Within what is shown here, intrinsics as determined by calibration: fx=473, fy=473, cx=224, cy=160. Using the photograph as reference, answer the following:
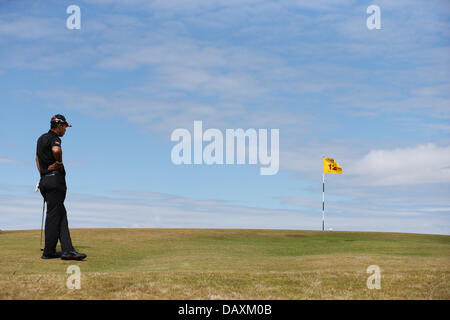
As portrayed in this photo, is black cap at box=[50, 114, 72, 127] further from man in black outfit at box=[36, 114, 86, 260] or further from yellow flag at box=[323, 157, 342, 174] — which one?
yellow flag at box=[323, 157, 342, 174]

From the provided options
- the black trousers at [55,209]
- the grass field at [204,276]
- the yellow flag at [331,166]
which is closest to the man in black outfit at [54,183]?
the black trousers at [55,209]

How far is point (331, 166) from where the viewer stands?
40.1m

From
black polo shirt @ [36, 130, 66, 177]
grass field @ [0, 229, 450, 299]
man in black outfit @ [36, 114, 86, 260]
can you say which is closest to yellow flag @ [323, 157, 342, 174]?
grass field @ [0, 229, 450, 299]

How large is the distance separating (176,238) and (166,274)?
14553 millimetres

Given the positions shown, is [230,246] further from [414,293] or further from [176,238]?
[414,293]

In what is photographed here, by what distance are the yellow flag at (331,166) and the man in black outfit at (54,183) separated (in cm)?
2803

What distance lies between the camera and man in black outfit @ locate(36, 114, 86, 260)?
14539 millimetres

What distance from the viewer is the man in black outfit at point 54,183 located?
1454cm

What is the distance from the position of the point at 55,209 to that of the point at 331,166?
95.6ft

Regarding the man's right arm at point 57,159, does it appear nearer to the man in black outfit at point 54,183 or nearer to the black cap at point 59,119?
the man in black outfit at point 54,183

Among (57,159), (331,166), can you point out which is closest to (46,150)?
(57,159)

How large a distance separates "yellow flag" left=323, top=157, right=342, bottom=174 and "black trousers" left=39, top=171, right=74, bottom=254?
1106 inches
